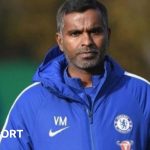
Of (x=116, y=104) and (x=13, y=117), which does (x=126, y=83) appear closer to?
(x=116, y=104)

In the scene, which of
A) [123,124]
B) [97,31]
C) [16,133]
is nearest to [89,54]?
[97,31]

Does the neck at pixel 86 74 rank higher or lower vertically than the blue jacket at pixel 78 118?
higher

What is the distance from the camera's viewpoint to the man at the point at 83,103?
9.55 feet

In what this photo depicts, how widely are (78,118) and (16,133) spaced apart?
0.32m

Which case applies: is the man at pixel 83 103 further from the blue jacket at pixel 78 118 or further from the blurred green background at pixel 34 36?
the blurred green background at pixel 34 36

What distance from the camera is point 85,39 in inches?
117

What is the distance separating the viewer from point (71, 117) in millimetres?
2928

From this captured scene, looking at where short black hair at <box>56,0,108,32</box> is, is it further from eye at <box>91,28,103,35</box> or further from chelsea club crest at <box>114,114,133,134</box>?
chelsea club crest at <box>114,114,133,134</box>

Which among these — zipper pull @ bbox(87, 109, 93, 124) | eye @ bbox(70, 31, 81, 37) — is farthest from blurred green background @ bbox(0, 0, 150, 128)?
zipper pull @ bbox(87, 109, 93, 124)

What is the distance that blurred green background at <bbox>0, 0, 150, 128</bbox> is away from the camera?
17.0 feet

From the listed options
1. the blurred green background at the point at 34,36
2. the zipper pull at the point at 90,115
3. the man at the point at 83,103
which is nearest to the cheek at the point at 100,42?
the man at the point at 83,103

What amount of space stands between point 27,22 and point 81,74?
7.36 ft

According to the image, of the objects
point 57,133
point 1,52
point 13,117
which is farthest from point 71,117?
point 1,52
